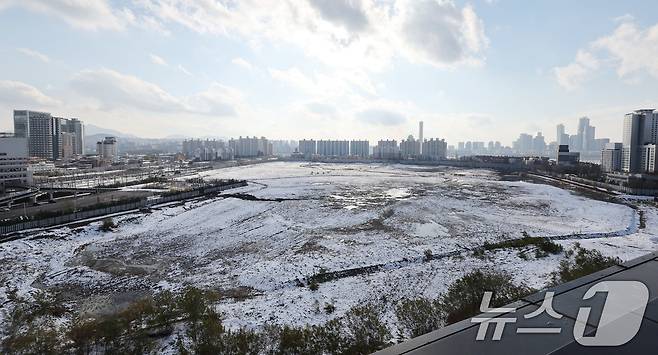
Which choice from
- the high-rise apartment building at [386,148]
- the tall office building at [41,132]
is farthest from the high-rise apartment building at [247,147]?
the tall office building at [41,132]

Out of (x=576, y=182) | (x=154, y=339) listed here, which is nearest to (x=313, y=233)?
(x=154, y=339)

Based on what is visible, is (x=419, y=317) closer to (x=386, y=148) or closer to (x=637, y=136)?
(x=637, y=136)

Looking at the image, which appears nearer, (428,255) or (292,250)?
(428,255)

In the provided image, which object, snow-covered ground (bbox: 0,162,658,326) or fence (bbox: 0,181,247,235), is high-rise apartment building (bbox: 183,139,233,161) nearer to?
fence (bbox: 0,181,247,235)

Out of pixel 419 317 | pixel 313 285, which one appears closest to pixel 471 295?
pixel 419 317

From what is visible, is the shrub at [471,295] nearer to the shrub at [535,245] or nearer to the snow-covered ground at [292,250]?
the snow-covered ground at [292,250]

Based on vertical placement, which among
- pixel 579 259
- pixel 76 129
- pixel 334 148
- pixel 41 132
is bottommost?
pixel 579 259

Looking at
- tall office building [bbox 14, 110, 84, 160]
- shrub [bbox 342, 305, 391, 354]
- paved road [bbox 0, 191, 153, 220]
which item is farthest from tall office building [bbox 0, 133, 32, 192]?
tall office building [bbox 14, 110, 84, 160]
